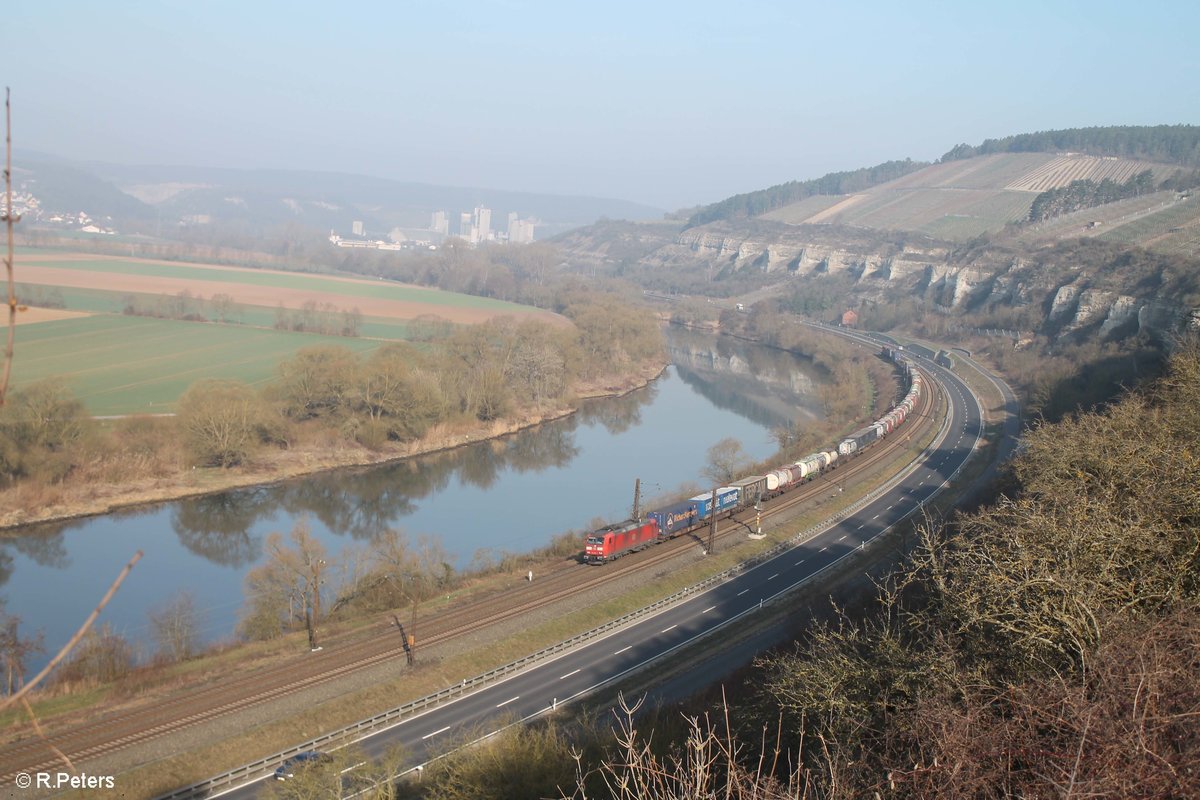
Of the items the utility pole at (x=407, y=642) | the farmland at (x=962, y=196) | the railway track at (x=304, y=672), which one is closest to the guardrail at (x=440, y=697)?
the utility pole at (x=407, y=642)

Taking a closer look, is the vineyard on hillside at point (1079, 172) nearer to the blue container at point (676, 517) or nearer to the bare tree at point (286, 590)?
the blue container at point (676, 517)

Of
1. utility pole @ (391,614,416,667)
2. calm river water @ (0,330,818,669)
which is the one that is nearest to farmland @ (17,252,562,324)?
calm river water @ (0,330,818,669)

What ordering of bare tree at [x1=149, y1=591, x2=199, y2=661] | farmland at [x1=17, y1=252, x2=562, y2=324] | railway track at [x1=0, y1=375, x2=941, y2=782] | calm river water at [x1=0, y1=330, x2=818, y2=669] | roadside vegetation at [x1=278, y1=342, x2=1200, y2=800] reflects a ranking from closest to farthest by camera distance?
roadside vegetation at [x1=278, y1=342, x2=1200, y2=800] < railway track at [x1=0, y1=375, x2=941, y2=782] < bare tree at [x1=149, y1=591, x2=199, y2=661] < calm river water at [x1=0, y1=330, x2=818, y2=669] < farmland at [x1=17, y1=252, x2=562, y2=324]

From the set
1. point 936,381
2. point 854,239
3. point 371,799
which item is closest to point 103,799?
point 371,799

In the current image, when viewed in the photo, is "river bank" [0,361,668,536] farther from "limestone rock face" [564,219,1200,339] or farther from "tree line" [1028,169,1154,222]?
"tree line" [1028,169,1154,222]

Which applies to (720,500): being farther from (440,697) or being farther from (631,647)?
(440,697)

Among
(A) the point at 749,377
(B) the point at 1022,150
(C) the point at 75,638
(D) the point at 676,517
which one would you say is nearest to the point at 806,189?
(B) the point at 1022,150
